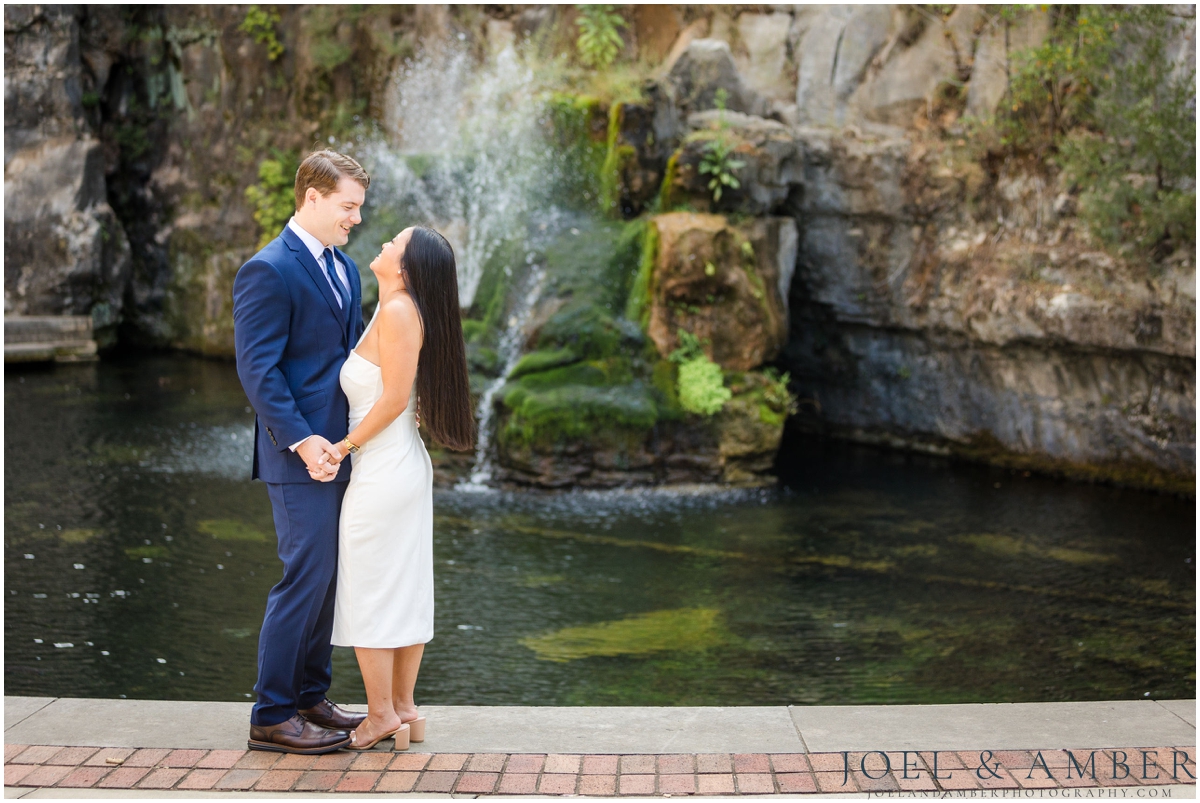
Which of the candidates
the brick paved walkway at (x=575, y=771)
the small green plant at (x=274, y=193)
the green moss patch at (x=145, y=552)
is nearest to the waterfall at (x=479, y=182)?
the small green plant at (x=274, y=193)

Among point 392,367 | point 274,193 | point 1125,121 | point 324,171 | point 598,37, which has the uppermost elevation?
point 598,37

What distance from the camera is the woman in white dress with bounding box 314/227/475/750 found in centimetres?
348

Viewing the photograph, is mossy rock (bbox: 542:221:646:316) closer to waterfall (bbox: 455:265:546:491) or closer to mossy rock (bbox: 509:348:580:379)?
waterfall (bbox: 455:265:546:491)

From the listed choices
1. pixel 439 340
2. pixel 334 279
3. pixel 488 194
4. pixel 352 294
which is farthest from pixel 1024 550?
pixel 488 194

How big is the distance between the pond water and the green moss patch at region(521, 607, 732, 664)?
19 mm

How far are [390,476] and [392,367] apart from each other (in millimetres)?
367

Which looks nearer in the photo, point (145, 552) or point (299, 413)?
point (299, 413)

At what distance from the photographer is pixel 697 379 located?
10555mm

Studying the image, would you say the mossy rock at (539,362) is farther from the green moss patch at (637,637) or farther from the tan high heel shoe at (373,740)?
the tan high heel shoe at (373,740)

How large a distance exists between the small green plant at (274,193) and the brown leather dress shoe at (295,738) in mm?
14462

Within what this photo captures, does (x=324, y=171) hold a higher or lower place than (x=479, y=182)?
higher

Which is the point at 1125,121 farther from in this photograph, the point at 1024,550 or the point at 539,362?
the point at 539,362

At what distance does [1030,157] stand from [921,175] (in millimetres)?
1211

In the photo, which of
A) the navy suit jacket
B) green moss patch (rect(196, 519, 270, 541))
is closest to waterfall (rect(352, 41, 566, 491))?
green moss patch (rect(196, 519, 270, 541))
